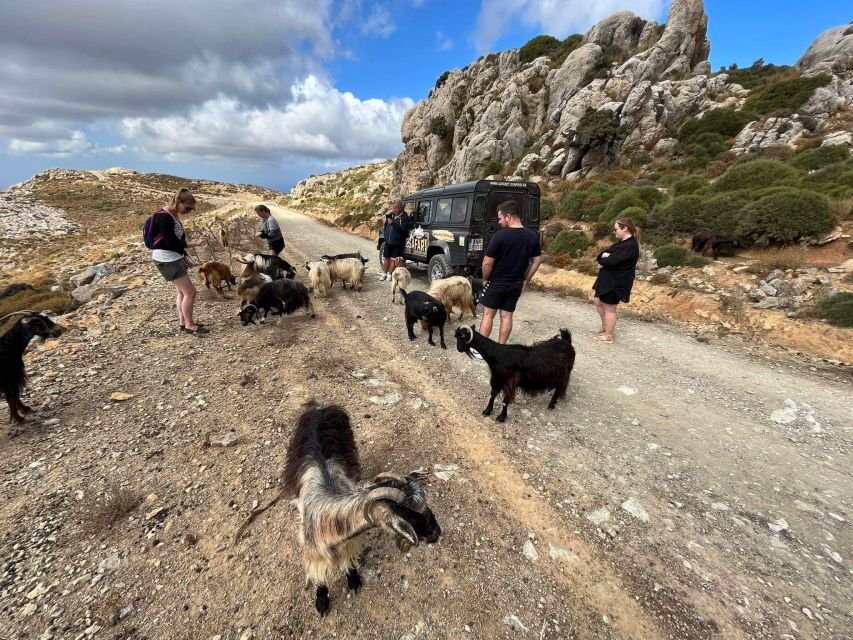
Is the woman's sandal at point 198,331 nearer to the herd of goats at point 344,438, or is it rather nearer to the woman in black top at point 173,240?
the herd of goats at point 344,438

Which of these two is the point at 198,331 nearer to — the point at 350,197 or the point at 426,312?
the point at 426,312

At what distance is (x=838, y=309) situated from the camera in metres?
6.59

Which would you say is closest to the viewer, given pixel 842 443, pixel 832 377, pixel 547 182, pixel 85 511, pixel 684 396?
pixel 85 511

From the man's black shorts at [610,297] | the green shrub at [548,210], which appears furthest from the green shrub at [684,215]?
the man's black shorts at [610,297]

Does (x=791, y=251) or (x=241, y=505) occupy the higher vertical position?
(x=791, y=251)

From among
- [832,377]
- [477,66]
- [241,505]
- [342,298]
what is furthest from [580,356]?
[477,66]

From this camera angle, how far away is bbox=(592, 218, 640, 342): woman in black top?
19.8ft

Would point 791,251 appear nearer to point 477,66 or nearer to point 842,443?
point 842,443

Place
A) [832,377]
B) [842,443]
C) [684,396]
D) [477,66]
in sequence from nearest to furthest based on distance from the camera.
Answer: [842,443] → [684,396] → [832,377] → [477,66]

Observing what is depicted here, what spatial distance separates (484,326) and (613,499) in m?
3.27

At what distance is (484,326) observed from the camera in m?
6.00

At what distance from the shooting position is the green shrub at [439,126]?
34.6 meters

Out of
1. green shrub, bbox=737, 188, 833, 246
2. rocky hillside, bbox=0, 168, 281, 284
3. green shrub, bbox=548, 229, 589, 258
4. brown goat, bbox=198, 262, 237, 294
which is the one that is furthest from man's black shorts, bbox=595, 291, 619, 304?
rocky hillside, bbox=0, 168, 281, 284

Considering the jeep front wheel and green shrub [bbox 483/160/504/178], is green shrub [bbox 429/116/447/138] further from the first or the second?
the jeep front wheel
